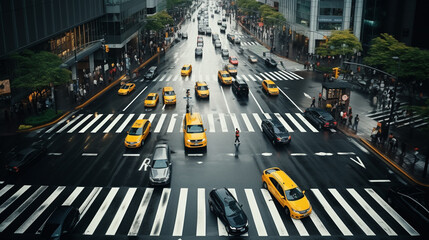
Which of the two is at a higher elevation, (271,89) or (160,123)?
(271,89)

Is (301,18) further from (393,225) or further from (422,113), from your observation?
(393,225)

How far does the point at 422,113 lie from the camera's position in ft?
91.4

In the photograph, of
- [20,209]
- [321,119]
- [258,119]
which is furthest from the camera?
[258,119]

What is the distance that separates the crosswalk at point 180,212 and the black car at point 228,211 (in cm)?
53

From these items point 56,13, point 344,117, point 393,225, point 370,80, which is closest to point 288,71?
point 370,80

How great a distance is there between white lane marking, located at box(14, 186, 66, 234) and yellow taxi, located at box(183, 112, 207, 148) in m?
10.4

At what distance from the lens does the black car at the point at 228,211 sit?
19922 millimetres

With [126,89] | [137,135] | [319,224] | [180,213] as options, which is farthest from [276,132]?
[126,89]

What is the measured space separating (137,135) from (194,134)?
15.9 feet

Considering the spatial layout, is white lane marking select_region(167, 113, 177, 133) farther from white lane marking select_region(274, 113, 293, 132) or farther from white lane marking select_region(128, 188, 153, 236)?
white lane marking select_region(128, 188, 153, 236)

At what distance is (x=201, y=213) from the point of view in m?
22.2

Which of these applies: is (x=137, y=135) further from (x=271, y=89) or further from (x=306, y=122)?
(x=271, y=89)

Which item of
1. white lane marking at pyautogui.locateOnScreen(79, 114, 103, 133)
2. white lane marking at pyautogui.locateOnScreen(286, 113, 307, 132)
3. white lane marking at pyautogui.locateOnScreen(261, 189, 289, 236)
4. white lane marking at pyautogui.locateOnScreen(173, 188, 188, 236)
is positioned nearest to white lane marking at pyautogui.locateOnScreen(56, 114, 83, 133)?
white lane marking at pyautogui.locateOnScreen(79, 114, 103, 133)

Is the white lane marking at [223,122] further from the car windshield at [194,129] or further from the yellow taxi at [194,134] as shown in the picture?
the car windshield at [194,129]
